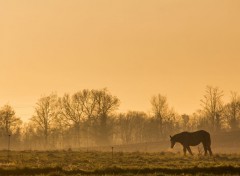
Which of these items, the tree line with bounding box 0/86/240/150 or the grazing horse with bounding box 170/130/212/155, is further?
the tree line with bounding box 0/86/240/150

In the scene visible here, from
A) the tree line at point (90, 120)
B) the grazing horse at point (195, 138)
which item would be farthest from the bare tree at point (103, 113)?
the grazing horse at point (195, 138)

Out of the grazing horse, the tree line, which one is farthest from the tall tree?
the grazing horse

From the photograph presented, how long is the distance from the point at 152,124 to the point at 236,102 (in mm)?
27036

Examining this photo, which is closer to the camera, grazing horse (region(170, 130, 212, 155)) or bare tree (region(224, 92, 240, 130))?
grazing horse (region(170, 130, 212, 155))

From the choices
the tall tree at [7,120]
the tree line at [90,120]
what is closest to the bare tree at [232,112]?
the tree line at [90,120]

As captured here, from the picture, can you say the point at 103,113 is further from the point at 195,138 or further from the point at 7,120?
the point at 195,138

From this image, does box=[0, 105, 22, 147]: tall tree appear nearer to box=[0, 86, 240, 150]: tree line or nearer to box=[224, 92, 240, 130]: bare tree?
box=[0, 86, 240, 150]: tree line

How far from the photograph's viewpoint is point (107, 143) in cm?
10894

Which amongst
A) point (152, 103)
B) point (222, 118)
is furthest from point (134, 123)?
point (222, 118)

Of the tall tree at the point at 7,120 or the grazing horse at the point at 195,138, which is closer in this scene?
the grazing horse at the point at 195,138

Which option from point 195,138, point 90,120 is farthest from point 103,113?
point 195,138

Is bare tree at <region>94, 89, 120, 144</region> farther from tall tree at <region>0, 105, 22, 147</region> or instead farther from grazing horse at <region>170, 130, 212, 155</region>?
grazing horse at <region>170, 130, 212, 155</region>

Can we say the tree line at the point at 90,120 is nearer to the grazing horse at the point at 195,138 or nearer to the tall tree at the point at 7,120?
the tall tree at the point at 7,120

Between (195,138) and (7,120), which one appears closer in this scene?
(195,138)
